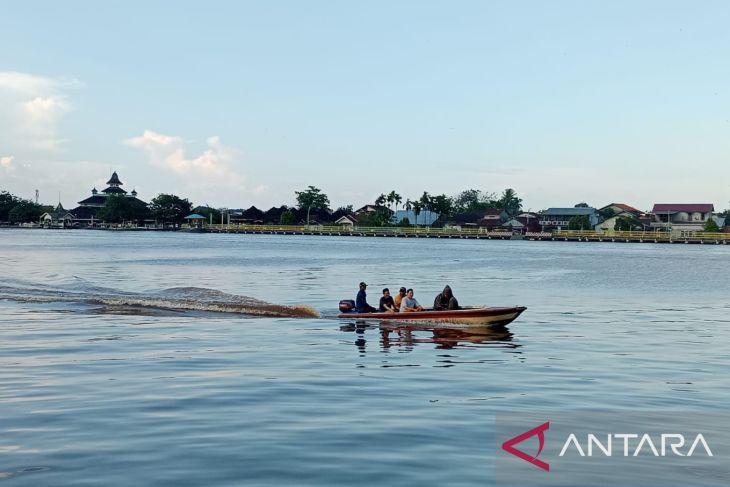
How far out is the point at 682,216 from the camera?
195 meters

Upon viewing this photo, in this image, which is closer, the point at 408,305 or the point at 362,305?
the point at 408,305

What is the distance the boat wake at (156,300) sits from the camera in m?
35.2

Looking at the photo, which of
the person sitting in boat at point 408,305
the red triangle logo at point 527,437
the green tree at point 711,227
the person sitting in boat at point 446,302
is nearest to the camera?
the red triangle logo at point 527,437

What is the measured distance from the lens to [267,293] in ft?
157

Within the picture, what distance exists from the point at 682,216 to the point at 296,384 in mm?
193445

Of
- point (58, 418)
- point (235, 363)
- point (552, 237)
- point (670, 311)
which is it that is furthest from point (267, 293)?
point (552, 237)

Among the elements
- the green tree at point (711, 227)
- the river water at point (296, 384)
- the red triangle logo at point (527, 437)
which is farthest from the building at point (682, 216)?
the red triangle logo at point (527, 437)

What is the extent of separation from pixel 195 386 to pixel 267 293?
99.6 ft

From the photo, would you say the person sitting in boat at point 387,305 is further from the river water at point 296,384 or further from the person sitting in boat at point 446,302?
the person sitting in boat at point 446,302

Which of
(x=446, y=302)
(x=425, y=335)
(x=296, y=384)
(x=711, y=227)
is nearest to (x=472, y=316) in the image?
(x=446, y=302)

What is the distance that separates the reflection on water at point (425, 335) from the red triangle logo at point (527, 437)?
10066mm

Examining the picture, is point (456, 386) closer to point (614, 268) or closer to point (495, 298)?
point (495, 298)

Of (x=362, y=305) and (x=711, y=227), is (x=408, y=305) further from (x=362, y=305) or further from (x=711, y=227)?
(x=711, y=227)

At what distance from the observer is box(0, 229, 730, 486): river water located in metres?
12.2
